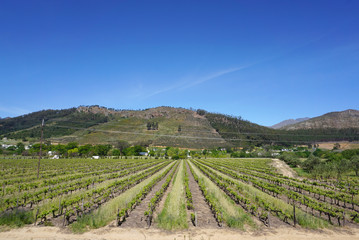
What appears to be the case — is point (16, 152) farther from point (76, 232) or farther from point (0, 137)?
point (76, 232)

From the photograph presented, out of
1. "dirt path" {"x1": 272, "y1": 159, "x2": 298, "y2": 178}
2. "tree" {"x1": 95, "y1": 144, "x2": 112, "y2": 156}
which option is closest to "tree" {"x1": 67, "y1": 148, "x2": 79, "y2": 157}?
"tree" {"x1": 95, "y1": 144, "x2": 112, "y2": 156}

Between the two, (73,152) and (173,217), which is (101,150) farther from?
(173,217)

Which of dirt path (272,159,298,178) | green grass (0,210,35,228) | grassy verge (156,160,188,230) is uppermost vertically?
green grass (0,210,35,228)

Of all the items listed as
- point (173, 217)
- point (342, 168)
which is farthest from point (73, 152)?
point (342, 168)

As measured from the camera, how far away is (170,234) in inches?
539

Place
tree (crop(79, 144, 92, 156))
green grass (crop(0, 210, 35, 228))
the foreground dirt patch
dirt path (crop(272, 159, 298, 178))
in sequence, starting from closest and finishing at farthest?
1. the foreground dirt patch
2. green grass (crop(0, 210, 35, 228))
3. dirt path (crop(272, 159, 298, 178))
4. tree (crop(79, 144, 92, 156))

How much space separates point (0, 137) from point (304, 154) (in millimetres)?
236786

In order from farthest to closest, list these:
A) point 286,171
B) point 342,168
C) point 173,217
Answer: point 286,171 → point 342,168 → point 173,217

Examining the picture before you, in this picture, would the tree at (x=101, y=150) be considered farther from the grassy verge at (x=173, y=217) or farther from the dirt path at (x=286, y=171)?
the grassy verge at (x=173, y=217)

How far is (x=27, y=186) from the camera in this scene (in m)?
28.2

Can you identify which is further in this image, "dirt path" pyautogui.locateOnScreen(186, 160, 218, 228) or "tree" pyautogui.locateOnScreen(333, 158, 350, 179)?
"tree" pyautogui.locateOnScreen(333, 158, 350, 179)

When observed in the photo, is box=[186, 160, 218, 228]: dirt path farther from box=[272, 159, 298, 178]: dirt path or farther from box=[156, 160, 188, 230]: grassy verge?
box=[272, 159, 298, 178]: dirt path

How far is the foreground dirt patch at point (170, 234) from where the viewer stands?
1309cm

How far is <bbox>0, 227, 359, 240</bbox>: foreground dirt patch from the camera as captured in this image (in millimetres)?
13094
